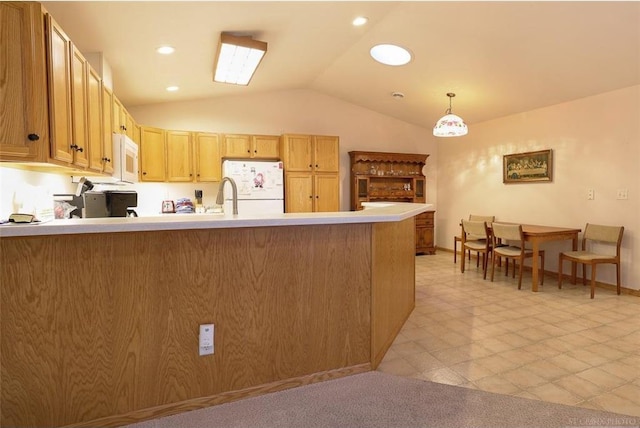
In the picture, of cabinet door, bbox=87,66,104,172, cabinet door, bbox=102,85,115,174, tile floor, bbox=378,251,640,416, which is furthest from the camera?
cabinet door, bbox=102,85,115,174

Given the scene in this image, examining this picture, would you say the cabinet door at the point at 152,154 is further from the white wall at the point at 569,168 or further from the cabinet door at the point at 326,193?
the white wall at the point at 569,168

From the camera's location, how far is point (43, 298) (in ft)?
4.88

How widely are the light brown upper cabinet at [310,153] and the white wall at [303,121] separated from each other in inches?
20.8

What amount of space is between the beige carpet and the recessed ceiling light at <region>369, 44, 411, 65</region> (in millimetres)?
3597

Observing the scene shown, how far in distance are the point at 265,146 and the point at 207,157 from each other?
2.90 ft

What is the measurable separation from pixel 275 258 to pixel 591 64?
12.8 feet

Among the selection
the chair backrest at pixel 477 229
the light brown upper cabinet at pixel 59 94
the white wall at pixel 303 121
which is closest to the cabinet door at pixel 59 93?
the light brown upper cabinet at pixel 59 94

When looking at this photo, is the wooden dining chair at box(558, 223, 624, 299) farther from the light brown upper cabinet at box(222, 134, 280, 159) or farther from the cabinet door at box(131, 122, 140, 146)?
the cabinet door at box(131, 122, 140, 146)

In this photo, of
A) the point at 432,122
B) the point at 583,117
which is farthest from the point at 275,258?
Answer: the point at 432,122

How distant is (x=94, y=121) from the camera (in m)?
2.50

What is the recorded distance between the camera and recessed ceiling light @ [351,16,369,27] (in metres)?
3.30

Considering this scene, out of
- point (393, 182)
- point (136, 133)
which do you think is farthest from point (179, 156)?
point (393, 182)

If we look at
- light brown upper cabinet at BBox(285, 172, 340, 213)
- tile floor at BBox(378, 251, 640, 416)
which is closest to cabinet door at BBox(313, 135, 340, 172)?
light brown upper cabinet at BBox(285, 172, 340, 213)

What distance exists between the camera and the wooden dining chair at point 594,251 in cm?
375
